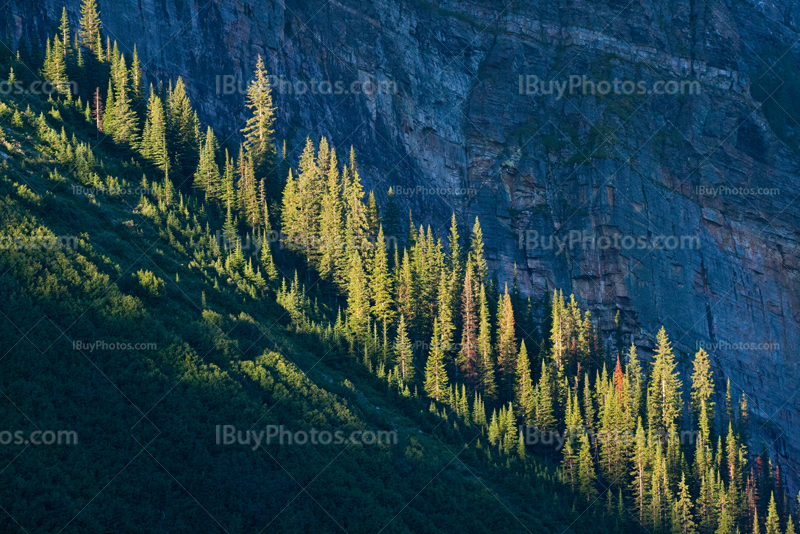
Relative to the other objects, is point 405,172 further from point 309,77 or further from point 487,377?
point 487,377

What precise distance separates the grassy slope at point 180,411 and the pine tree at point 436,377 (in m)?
2.59

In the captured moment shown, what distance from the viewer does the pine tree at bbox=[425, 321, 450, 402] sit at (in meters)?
68.3

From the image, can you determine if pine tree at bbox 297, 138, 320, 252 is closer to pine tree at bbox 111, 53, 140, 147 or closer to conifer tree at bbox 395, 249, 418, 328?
conifer tree at bbox 395, 249, 418, 328

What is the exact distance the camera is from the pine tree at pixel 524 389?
71.5 meters

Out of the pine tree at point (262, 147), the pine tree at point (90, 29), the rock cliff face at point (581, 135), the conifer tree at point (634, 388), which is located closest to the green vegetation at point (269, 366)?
the pine tree at point (262, 147)

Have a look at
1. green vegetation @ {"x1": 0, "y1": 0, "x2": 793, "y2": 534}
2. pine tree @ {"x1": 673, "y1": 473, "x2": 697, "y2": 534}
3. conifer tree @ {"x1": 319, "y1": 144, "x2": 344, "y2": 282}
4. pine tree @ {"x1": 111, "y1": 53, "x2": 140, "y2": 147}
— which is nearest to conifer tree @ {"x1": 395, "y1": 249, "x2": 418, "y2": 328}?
green vegetation @ {"x1": 0, "y1": 0, "x2": 793, "y2": 534}

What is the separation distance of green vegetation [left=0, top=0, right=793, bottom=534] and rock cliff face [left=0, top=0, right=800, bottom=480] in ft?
109

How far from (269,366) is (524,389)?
23995mm

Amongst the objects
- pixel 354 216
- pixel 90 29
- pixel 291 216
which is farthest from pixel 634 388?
pixel 90 29

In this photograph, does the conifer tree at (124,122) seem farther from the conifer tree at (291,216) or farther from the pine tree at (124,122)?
the conifer tree at (291,216)

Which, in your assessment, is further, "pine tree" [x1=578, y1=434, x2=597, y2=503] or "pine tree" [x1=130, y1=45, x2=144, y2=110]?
"pine tree" [x1=130, y1=45, x2=144, y2=110]

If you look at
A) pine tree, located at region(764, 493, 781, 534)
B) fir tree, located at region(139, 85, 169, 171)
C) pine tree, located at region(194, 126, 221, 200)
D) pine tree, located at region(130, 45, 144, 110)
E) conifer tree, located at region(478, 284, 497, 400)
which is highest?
pine tree, located at region(130, 45, 144, 110)

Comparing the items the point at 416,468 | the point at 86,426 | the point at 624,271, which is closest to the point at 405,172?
the point at 624,271

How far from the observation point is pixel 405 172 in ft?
430
